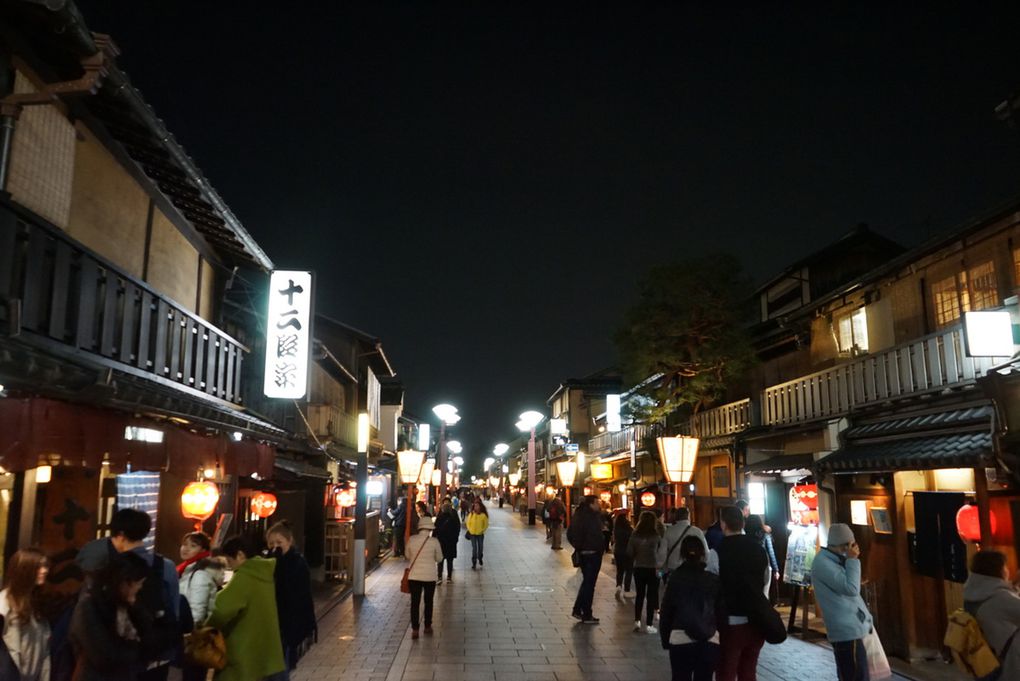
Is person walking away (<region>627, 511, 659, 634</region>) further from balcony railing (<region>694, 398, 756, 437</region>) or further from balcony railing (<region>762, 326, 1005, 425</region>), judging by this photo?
balcony railing (<region>694, 398, 756, 437</region>)

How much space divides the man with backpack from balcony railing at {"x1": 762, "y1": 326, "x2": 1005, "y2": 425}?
35.8 ft

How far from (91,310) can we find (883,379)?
13.0 metres

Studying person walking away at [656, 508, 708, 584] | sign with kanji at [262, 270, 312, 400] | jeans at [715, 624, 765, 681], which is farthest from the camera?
sign with kanji at [262, 270, 312, 400]

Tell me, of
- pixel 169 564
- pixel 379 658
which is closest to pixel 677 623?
pixel 169 564

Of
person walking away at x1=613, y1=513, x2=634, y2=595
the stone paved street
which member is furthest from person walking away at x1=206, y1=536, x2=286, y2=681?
person walking away at x1=613, y1=513, x2=634, y2=595

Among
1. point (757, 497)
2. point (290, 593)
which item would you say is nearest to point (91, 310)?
point (290, 593)

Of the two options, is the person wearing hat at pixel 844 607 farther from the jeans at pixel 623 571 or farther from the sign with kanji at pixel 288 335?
the sign with kanji at pixel 288 335

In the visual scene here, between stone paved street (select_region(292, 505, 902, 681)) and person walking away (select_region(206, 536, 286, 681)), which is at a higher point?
person walking away (select_region(206, 536, 286, 681))

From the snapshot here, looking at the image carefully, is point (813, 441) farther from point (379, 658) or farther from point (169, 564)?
point (169, 564)

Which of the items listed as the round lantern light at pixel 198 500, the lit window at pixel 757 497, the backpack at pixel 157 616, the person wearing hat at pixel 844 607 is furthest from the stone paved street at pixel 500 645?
the backpack at pixel 157 616

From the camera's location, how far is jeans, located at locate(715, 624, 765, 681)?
24.4ft

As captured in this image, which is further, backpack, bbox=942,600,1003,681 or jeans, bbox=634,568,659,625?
jeans, bbox=634,568,659,625

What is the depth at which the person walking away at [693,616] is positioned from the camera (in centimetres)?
732

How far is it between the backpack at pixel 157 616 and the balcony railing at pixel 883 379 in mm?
10955
